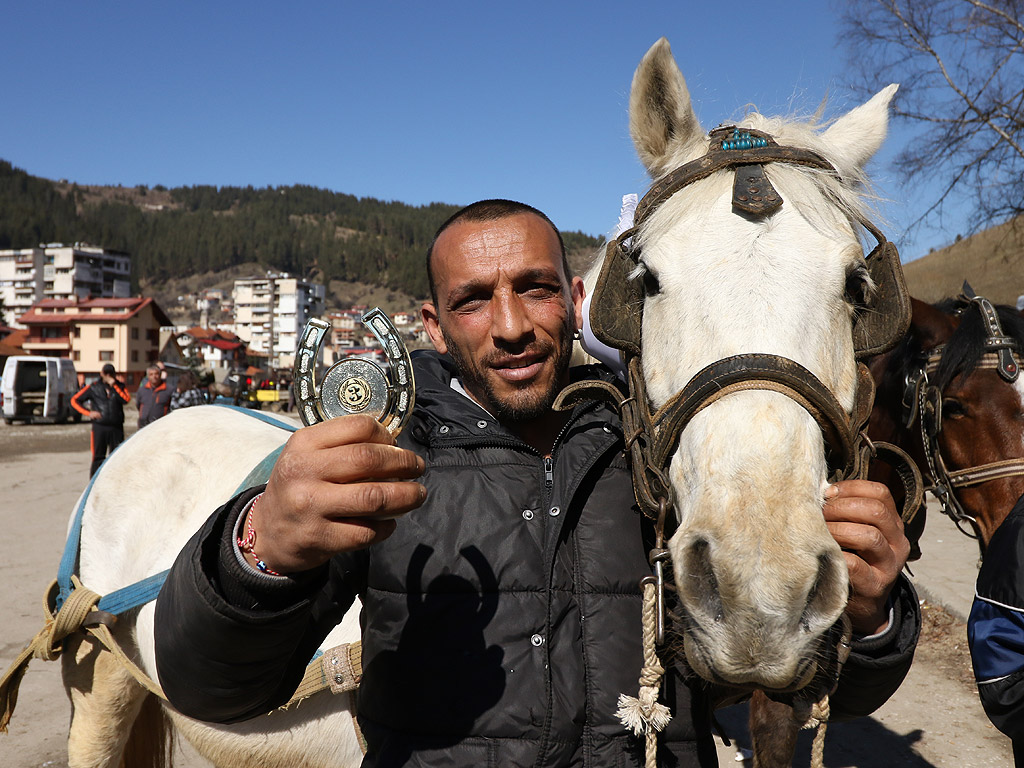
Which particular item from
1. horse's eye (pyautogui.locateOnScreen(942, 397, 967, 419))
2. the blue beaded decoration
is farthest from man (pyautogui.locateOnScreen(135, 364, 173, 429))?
the blue beaded decoration

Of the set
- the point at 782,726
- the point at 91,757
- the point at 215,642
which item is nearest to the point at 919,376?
the point at 782,726

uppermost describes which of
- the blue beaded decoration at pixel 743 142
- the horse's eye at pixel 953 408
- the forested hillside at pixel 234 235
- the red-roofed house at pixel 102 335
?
the forested hillside at pixel 234 235

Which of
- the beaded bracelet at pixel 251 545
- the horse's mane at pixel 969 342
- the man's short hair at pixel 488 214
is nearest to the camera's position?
the beaded bracelet at pixel 251 545

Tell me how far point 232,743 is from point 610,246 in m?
2.31

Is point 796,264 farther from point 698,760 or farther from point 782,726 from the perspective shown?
point 782,726

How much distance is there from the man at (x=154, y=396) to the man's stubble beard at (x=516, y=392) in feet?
36.7

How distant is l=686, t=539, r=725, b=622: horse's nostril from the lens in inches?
46.1

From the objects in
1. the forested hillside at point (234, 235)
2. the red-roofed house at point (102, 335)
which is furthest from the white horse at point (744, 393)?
the forested hillside at point (234, 235)

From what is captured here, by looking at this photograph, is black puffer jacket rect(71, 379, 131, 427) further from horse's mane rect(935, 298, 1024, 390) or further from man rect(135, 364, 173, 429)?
horse's mane rect(935, 298, 1024, 390)

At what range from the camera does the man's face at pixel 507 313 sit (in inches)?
67.7

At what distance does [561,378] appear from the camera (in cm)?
181

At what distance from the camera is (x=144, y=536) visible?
9.24 feet

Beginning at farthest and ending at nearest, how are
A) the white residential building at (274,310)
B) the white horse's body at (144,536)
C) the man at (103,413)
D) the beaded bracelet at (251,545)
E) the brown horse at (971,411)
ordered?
the white residential building at (274,310) → the man at (103,413) → the brown horse at (971,411) → the white horse's body at (144,536) → the beaded bracelet at (251,545)

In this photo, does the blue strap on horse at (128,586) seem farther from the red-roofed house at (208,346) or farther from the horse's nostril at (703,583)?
the red-roofed house at (208,346)
